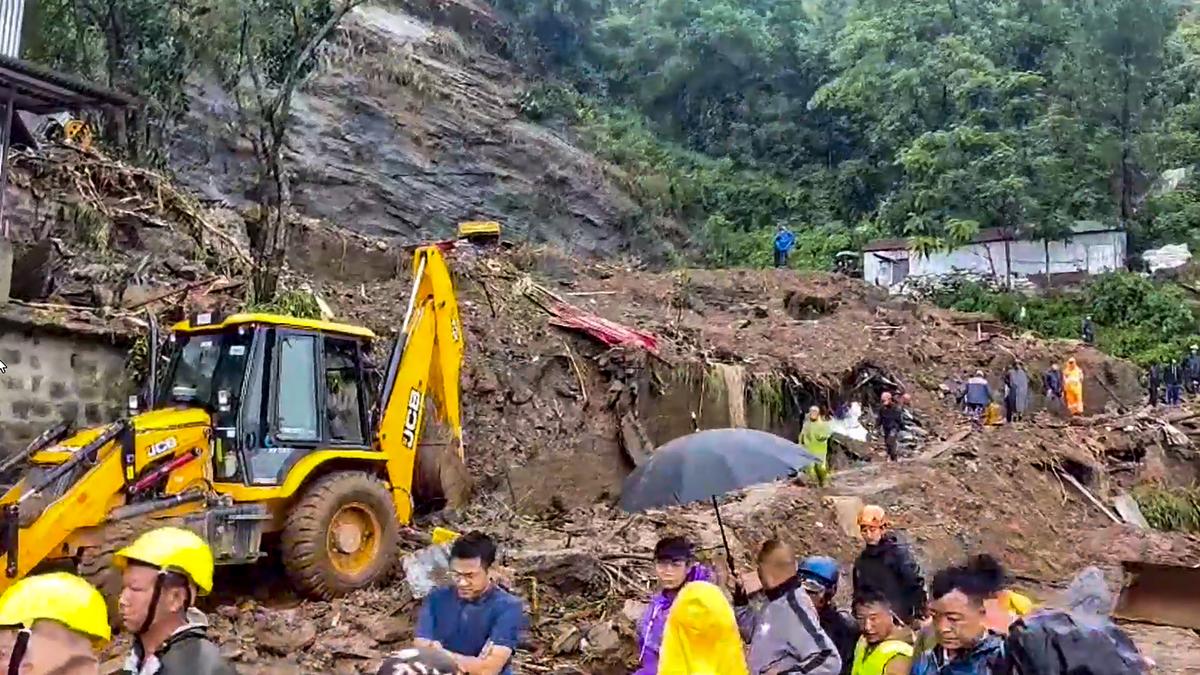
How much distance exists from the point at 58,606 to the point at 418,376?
Answer: 7.18m

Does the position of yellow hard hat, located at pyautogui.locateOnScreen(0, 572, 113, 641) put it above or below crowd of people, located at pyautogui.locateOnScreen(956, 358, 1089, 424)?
below

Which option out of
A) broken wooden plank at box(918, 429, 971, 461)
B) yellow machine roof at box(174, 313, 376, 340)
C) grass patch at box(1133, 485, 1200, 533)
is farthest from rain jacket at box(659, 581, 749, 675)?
grass patch at box(1133, 485, 1200, 533)

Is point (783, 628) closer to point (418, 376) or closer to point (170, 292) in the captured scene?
point (418, 376)

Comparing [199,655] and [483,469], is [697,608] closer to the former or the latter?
[199,655]

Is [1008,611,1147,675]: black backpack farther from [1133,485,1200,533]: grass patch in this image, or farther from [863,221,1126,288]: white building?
[863,221,1126,288]: white building

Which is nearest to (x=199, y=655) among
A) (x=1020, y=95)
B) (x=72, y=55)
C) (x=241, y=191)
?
(x=72, y=55)

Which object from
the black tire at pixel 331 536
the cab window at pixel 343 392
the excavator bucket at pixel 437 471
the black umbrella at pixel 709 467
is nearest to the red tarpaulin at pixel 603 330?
the excavator bucket at pixel 437 471

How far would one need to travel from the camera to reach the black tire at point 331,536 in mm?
8070

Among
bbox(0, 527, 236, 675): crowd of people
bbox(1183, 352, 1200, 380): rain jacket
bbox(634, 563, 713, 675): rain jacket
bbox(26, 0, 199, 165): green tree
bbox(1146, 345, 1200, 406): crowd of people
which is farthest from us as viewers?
bbox(1183, 352, 1200, 380): rain jacket

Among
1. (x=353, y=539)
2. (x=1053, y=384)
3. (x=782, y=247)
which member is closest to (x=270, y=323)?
(x=353, y=539)

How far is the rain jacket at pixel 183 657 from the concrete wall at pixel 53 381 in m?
7.89

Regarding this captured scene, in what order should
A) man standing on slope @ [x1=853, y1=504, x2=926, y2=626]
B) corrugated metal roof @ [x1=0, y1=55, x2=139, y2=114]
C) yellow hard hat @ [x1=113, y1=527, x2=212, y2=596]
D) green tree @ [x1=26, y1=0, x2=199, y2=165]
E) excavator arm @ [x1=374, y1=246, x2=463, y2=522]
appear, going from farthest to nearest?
green tree @ [x1=26, y1=0, x2=199, y2=165] < corrugated metal roof @ [x1=0, y1=55, x2=139, y2=114] < excavator arm @ [x1=374, y1=246, x2=463, y2=522] < man standing on slope @ [x1=853, y1=504, x2=926, y2=626] < yellow hard hat @ [x1=113, y1=527, x2=212, y2=596]

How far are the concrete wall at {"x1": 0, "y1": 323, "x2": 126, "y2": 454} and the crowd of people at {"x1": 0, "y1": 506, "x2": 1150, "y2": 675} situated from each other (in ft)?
23.3

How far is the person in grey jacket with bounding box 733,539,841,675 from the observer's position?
4.10 metres
